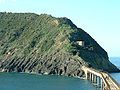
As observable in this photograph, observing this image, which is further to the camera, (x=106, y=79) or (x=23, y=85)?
(x=23, y=85)

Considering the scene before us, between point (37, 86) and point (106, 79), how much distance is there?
2823cm

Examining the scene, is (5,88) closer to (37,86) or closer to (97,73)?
(37,86)

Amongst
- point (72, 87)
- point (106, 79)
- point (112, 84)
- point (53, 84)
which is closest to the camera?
point (112, 84)

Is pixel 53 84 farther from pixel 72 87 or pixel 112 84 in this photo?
pixel 112 84

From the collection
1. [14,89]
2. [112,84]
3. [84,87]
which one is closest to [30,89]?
[14,89]

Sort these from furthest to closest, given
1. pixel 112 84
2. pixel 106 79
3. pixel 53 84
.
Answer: pixel 53 84 < pixel 106 79 < pixel 112 84

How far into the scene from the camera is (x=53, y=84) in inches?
7638

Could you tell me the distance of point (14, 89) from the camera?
17512 centimetres

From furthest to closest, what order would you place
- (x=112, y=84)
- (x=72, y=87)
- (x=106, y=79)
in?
(x=72, y=87) < (x=106, y=79) < (x=112, y=84)

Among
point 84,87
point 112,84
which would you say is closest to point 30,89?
point 84,87

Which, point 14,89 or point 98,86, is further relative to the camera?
point 98,86

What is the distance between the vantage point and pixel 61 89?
173 m

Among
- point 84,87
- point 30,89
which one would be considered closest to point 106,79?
point 84,87

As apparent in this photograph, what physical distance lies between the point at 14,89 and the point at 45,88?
10.8 meters
